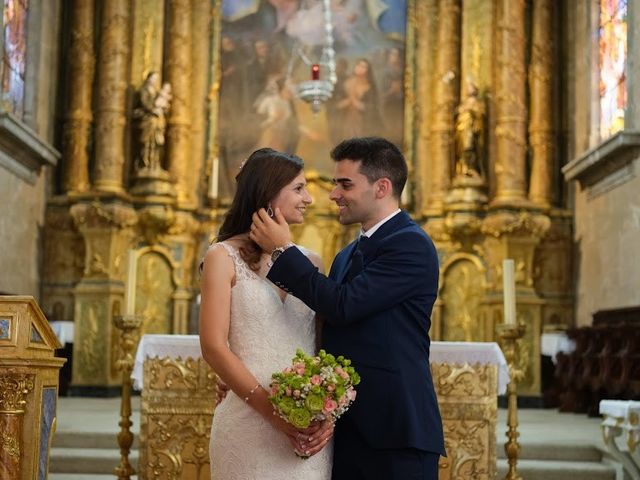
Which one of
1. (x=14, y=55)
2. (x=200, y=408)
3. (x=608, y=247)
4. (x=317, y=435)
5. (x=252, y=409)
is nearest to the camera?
(x=317, y=435)

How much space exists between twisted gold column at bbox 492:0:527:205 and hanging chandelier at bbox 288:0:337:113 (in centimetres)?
213

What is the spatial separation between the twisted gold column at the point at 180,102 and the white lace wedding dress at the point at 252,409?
990cm

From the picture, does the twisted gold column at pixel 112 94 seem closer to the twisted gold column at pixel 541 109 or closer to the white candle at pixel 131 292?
the twisted gold column at pixel 541 109

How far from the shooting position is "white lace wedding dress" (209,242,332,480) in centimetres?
321

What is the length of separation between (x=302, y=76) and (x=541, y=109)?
10.3 ft

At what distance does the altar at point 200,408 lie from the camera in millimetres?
5844

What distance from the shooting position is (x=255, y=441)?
10.5 feet

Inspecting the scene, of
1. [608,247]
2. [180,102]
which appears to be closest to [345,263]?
[608,247]

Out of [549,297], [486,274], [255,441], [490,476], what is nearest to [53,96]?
[486,274]

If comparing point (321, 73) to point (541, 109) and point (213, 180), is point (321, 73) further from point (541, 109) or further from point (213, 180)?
point (541, 109)

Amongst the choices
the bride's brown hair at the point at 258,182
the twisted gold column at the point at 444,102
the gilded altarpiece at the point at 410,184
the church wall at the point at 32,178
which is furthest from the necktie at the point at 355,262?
the twisted gold column at the point at 444,102

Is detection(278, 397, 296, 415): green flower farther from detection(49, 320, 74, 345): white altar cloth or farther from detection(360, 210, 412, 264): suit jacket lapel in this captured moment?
detection(49, 320, 74, 345): white altar cloth

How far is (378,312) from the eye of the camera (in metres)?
3.17

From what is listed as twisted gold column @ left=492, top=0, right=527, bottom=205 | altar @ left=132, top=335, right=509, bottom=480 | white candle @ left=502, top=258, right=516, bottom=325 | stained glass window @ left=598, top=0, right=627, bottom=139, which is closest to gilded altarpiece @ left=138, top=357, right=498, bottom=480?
altar @ left=132, top=335, right=509, bottom=480
